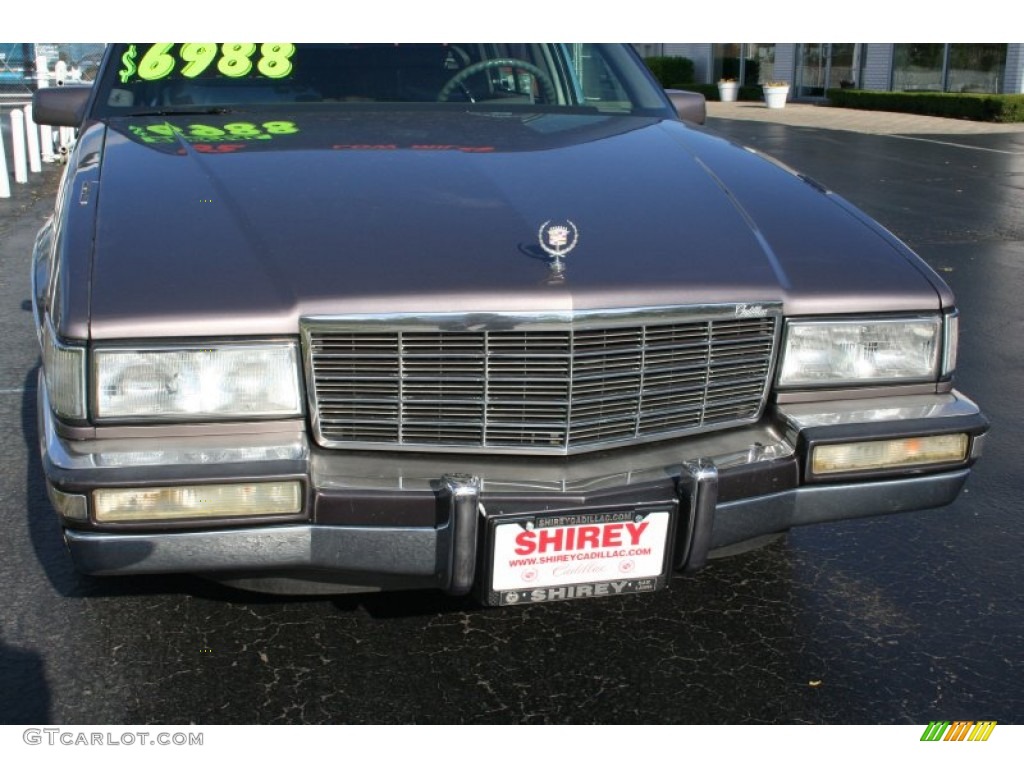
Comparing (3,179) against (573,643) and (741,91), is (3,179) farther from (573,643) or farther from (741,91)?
(741,91)

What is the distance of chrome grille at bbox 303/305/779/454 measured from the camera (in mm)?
2514

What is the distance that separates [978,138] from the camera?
18.7 meters

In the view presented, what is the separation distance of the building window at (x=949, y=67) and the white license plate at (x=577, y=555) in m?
25.6

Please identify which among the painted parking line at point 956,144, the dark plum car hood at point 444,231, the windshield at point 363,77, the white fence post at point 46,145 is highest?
the windshield at point 363,77

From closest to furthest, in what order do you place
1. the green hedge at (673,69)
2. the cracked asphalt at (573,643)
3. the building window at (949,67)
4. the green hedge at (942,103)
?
the cracked asphalt at (573,643), the green hedge at (942,103), the building window at (949,67), the green hedge at (673,69)

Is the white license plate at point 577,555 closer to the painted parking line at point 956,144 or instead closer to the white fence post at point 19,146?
the white fence post at point 19,146

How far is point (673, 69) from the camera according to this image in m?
38.2

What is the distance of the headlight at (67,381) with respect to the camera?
244 cm

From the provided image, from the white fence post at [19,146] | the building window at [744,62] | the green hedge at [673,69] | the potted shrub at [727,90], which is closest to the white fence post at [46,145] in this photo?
the white fence post at [19,146]

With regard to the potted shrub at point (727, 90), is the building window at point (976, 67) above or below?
above

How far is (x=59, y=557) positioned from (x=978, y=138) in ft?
60.3

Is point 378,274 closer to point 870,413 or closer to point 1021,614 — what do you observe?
point 870,413

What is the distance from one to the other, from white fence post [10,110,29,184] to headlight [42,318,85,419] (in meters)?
11.5
